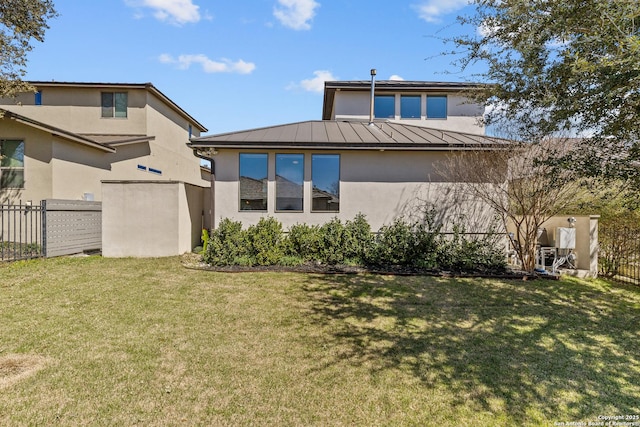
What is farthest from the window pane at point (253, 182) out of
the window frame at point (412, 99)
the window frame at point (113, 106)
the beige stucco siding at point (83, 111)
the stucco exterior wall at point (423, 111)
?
the window frame at point (113, 106)

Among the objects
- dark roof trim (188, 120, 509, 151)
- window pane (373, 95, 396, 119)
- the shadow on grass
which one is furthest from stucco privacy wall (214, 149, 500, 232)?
window pane (373, 95, 396, 119)

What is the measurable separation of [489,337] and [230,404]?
12.3 feet

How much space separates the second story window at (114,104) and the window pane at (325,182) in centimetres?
1255

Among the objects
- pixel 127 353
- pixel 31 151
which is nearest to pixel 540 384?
pixel 127 353

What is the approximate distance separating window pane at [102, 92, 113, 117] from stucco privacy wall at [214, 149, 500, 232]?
10.8 metres

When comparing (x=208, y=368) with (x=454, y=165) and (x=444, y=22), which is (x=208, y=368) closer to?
(x=444, y=22)

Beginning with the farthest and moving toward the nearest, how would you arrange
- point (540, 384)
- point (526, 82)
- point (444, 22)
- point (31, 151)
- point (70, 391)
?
point (31, 151) → point (444, 22) → point (526, 82) → point (540, 384) → point (70, 391)

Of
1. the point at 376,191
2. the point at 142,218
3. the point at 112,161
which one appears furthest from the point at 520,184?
the point at 112,161

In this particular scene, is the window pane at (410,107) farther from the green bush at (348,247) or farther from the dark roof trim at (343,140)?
the green bush at (348,247)

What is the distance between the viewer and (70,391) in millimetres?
3098

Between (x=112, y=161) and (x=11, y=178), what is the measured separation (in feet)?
11.5

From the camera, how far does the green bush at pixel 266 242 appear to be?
8516 millimetres

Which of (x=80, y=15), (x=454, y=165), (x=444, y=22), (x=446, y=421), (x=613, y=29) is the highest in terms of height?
(x=80, y=15)

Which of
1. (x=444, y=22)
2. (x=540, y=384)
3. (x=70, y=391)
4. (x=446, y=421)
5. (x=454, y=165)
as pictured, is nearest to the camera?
(x=446, y=421)
